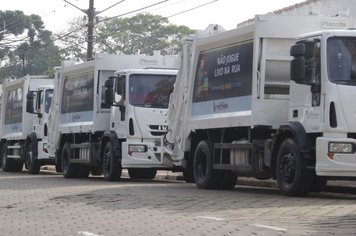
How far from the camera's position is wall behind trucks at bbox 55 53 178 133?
23688 millimetres

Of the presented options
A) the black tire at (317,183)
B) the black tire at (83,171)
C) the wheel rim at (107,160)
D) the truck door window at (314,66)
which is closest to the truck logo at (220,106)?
the black tire at (317,183)

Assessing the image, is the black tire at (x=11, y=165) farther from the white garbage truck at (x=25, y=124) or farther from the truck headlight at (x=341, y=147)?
the truck headlight at (x=341, y=147)

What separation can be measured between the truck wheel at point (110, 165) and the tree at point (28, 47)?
5972 centimetres

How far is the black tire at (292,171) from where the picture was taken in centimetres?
1454

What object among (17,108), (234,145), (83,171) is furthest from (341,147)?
(17,108)

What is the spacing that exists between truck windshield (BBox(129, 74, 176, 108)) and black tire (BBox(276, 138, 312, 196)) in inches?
281

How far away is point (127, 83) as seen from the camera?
22.1m

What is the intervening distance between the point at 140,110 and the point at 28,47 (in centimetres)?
6425

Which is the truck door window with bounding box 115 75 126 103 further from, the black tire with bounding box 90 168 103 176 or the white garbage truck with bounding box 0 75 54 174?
the white garbage truck with bounding box 0 75 54 174

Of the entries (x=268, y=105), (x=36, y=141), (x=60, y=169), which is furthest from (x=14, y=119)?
(x=268, y=105)

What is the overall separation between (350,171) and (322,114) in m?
1.09

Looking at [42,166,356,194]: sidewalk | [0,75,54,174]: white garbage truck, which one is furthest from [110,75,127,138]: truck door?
[0,75,54,174]: white garbage truck

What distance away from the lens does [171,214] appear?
12539 millimetres

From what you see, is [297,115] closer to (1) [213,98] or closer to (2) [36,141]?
(1) [213,98]
